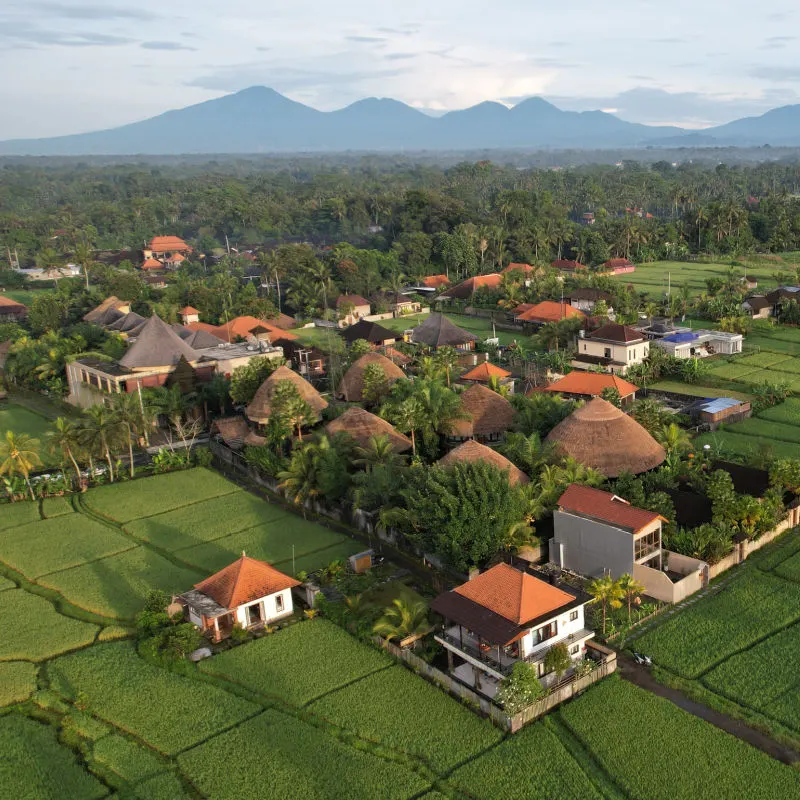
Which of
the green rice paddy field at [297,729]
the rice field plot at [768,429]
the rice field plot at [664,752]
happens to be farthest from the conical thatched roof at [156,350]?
the rice field plot at [664,752]

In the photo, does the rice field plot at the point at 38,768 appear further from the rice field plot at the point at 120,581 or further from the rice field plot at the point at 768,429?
the rice field plot at the point at 768,429

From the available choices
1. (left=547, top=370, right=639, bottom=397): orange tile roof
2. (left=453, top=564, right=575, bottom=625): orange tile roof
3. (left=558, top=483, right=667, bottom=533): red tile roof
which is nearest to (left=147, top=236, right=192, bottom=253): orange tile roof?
(left=547, top=370, right=639, bottom=397): orange tile roof

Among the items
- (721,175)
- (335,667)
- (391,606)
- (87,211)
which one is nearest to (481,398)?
(391,606)

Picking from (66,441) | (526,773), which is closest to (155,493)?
(66,441)

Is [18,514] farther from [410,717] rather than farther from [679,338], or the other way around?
[679,338]

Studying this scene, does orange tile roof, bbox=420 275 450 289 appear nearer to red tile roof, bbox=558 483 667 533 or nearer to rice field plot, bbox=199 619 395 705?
red tile roof, bbox=558 483 667 533

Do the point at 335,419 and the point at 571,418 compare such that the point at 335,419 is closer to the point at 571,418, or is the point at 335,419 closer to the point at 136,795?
the point at 571,418
